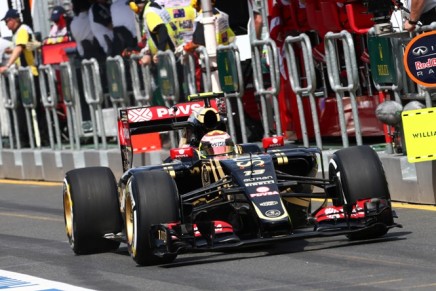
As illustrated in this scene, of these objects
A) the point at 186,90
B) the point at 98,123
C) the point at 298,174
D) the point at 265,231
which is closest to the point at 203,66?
the point at 186,90

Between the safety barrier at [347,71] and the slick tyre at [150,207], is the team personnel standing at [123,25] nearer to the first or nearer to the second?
the safety barrier at [347,71]

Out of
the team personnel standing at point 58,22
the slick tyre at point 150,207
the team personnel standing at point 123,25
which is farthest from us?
the team personnel standing at point 58,22

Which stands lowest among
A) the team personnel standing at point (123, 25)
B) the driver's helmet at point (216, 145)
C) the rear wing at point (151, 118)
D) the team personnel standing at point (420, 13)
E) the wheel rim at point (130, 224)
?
the wheel rim at point (130, 224)

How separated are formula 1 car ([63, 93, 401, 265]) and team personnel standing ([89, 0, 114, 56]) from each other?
10469mm

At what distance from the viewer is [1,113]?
1028 inches

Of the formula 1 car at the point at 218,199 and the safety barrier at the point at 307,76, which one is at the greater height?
the safety barrier at the point at 307,76

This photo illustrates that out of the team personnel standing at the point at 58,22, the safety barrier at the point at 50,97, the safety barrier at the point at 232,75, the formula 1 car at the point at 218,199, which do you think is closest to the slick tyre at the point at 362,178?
the formula 1 car at the point at 218,199

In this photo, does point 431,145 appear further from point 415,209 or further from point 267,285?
point 267,285

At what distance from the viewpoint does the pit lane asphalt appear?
392 inches

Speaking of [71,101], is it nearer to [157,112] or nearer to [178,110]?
[157,112]

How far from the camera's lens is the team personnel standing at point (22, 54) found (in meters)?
24.1

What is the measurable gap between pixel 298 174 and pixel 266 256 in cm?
111

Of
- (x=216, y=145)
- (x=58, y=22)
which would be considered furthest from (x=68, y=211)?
(x=58, y=22)

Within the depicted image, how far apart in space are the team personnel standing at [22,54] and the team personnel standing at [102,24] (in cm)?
122
